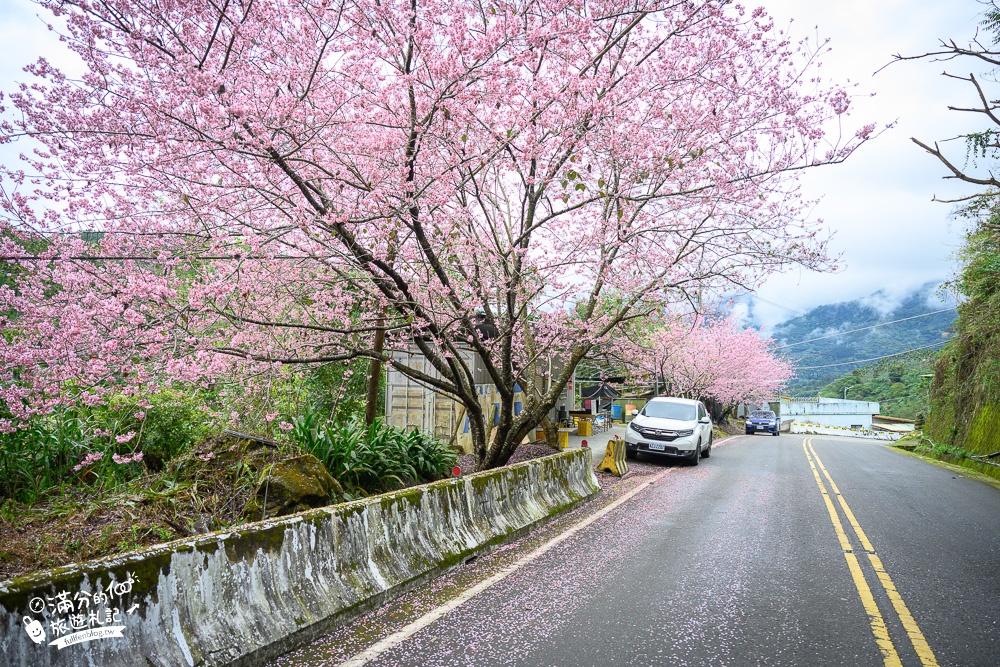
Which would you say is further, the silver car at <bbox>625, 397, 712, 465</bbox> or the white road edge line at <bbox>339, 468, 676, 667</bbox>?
the silver car at <bbox>625, 397, 712, 465</bbox>

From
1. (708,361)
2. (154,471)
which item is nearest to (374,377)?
(154,471)

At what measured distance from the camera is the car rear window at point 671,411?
1961 centimetres

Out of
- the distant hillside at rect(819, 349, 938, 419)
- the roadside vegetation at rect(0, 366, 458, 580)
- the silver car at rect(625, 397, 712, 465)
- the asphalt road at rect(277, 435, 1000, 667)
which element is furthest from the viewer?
the distant hillside at rect(819, 349, 938, 419)

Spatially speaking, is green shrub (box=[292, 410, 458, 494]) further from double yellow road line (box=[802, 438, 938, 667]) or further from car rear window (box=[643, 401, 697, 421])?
car rear window (box=[643, 401, 697, 421])

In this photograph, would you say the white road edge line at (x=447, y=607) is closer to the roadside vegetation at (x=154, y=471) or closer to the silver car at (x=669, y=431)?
the roadside vegetation at (x=154, y=471)

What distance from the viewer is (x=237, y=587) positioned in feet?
13.8

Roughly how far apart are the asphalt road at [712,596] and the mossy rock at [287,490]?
1796 mm

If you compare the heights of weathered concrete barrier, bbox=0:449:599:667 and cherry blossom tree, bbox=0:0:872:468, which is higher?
cherry blossom tree, bbox=0:0:872:468

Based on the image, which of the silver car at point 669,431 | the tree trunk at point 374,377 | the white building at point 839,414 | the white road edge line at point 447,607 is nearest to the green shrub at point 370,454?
the tree trunk at point 374,377

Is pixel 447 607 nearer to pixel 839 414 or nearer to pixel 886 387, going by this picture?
pixel 839 414

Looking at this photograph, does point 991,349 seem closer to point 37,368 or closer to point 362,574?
point 362,574

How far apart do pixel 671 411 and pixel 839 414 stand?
6841cm

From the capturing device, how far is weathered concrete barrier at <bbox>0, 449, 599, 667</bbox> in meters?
3.20

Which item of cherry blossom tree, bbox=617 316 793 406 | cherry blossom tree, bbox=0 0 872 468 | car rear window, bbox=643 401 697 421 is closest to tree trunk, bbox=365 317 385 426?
cherry blossom tree, bbox=0 0 872 468
